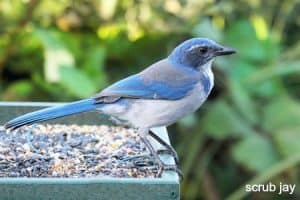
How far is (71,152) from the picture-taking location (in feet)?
10.4

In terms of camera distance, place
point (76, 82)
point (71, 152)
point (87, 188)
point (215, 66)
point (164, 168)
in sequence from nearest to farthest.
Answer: point (87, 188) → point (164, 168) → point (71, 152) → point (76, 82) → point (215, 66)

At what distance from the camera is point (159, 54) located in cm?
553

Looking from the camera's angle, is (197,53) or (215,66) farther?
(215,66)

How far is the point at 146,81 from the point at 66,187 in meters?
0.89

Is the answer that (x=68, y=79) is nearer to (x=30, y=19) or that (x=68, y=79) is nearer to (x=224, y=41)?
(x=30, y=19)

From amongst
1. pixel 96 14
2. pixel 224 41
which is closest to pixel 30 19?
pixel 96 14

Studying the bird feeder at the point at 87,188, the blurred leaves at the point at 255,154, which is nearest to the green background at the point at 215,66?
the blurred leaves at the point at 255,154

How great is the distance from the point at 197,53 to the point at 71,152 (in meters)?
0.68

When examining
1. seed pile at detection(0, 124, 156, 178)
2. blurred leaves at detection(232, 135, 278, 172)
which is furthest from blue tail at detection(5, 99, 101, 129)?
blurred leaves at detection(232, 135, 278, 172)

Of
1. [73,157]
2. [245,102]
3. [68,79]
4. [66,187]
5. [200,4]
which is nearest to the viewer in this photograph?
[66,187]

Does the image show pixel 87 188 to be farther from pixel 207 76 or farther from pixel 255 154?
pixel 255 154

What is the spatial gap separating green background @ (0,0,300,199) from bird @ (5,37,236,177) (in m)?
1.62

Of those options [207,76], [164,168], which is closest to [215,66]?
[207,76]

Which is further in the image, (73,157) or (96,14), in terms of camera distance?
(96,14)
